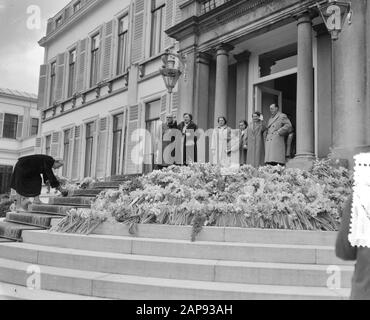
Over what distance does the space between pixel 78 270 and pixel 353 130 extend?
5.24m

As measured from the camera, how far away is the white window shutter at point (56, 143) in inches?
825

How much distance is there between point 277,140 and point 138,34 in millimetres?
9013

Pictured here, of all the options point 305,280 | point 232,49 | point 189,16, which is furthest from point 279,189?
point 189,16

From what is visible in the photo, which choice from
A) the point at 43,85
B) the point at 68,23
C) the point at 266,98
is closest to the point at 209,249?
the point at 266,98

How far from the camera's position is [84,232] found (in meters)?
6.08

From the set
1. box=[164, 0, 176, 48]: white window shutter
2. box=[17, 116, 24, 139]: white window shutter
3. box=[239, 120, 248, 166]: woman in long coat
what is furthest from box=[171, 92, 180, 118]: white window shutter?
box=[17, 116, 24, 139]: white window shutter

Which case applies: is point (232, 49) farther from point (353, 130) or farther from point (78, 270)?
point (78, 270)

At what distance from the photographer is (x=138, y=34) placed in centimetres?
1574

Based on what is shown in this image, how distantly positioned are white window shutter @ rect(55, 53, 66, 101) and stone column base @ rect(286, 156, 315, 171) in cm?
1524

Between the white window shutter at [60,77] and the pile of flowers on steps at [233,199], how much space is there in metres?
15.1

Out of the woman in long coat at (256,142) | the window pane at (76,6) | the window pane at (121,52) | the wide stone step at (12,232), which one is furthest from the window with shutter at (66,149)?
the wide stone step at (12,232)

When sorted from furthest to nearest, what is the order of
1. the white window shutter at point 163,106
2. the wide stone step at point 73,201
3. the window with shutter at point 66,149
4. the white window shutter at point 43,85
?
the white window shutter at point 43,85 < the window with shutter at point 66,149 < the white window shutter at point 163,106 < the wide stone step at point 73,201

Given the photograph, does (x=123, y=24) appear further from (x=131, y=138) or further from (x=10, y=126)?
(x=10, y=126)

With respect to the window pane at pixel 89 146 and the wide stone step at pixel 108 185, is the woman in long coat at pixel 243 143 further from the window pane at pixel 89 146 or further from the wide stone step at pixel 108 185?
the window pane at pixel 89 146
